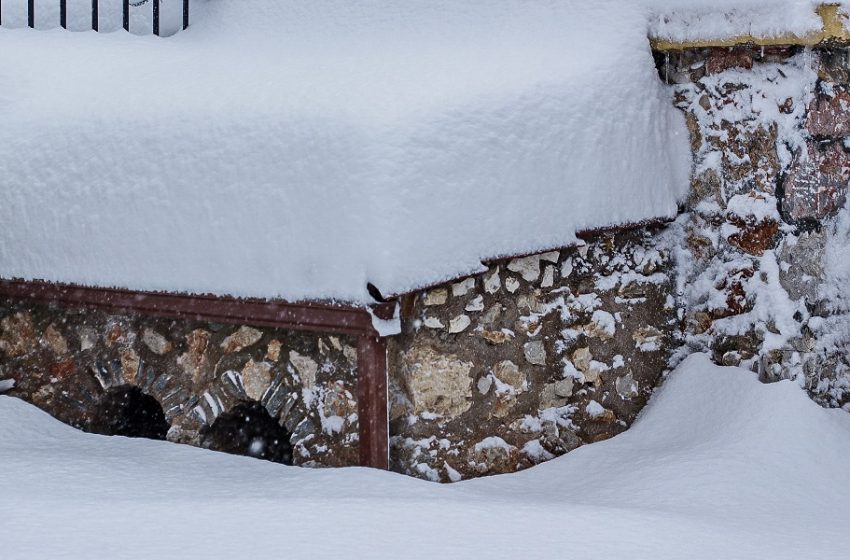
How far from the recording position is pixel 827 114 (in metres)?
3.96

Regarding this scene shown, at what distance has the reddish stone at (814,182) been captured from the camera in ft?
13.1

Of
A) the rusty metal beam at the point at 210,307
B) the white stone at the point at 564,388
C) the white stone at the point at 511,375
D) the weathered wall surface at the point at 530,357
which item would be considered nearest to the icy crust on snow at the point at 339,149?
the rusty metal beam at the point at 210,307

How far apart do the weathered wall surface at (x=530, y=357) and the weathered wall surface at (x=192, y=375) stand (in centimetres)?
21

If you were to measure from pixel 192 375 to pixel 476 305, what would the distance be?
101cm

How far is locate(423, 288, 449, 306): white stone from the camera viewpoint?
366 centimetres

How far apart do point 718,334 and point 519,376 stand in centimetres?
79

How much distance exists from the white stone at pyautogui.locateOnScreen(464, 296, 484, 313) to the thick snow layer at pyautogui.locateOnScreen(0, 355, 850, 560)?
21.6 inches

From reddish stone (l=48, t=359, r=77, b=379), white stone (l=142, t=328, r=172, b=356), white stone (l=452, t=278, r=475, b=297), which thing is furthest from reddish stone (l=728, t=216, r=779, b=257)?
reddish stone (l=48, t=359, r=77, b=379)

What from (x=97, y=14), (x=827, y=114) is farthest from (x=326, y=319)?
(x=97, y=14)

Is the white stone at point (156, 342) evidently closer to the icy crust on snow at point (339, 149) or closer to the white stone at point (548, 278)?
the icy crust on snow at point (339, 149)

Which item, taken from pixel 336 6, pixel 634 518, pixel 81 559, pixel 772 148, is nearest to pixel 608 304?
pixel 772 148

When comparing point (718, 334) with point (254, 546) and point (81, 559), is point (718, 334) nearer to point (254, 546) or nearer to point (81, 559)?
point (254, 546)

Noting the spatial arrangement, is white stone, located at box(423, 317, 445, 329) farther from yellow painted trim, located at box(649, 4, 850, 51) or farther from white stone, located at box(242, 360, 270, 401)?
yellow painted trim, located at box(649, 4, 850, 51)

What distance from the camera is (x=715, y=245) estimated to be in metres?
4.15
